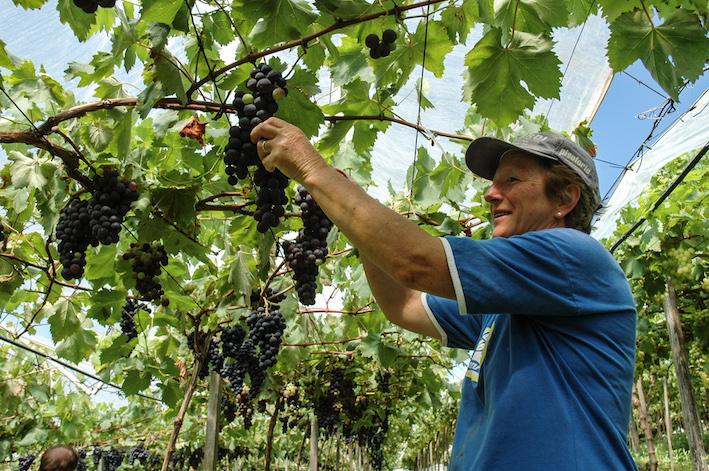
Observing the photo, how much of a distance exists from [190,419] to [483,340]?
942 cm

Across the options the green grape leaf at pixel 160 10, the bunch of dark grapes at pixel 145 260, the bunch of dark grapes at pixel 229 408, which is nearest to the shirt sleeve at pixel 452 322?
the green grape leaf at pixel 160 10

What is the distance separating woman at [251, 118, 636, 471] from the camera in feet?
4.40

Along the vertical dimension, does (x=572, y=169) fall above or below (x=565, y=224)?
above

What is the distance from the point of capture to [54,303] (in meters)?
4.05

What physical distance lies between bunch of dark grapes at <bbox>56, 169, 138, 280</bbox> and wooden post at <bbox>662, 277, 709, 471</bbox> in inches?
196

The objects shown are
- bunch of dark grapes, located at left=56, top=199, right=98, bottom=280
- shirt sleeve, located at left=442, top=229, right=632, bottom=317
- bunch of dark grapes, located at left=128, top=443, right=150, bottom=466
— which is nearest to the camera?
shirt sleeve, located at left=442, top=229, right=632, bottom=317

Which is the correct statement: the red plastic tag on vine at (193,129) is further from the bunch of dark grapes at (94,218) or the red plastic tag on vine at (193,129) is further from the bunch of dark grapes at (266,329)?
the bunch of dark grapes at (266,329)

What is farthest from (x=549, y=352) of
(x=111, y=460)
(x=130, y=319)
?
(x=111, y=460)

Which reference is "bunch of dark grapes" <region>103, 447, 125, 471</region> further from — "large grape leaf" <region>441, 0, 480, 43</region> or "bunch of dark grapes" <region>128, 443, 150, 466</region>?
"large grape leaf" <region>441, 0, 480, 43</region>

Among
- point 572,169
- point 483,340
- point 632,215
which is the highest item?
point 632,215

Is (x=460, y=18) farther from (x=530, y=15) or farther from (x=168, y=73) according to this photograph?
(x=168, y=73)

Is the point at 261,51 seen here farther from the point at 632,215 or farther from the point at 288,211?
the point at 632,215

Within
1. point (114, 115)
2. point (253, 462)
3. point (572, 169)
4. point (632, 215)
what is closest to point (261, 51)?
point (114, 115)

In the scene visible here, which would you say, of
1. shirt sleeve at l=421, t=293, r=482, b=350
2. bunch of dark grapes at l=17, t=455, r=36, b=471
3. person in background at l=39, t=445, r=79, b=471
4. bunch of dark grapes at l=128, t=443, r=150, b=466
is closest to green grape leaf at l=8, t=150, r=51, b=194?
shirt sleeve at l=421, t=293, r=482, b=350
